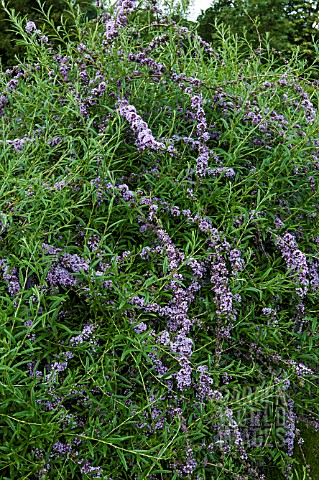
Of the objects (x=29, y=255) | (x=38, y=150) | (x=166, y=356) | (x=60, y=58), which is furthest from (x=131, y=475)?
(x=60, y=58)

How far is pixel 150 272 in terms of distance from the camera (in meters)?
2.71

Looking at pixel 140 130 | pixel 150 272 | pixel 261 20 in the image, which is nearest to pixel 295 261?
pixel 150 272

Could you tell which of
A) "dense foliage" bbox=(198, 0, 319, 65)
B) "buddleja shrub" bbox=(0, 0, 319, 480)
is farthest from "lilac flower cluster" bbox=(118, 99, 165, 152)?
"dense foliage" bbox=(198, 0, 319, 65)

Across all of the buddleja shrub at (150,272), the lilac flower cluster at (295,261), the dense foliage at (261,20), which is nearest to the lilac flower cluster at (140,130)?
the buddleja shrub at (150,272)

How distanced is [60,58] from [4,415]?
88.4 inches

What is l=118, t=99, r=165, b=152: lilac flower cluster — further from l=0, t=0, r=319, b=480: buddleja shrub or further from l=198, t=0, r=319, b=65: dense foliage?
l=198, t=0, r=319, b=65: dense foliage

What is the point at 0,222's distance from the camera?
2.80 metres

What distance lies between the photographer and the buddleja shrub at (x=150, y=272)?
8.25 feet

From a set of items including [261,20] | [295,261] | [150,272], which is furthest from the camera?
[261,20]

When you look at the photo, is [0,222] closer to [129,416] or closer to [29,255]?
[29,255]

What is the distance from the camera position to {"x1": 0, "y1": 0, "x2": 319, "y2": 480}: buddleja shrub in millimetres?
2514

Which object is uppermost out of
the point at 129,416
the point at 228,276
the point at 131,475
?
the point at 228,276

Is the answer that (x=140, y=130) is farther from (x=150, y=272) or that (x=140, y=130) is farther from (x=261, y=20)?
(x=261, y=20)

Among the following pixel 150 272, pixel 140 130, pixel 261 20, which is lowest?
pixel 261 20
